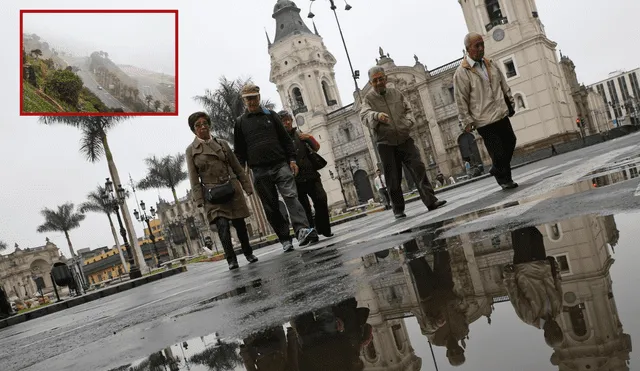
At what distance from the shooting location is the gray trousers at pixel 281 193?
6418mm

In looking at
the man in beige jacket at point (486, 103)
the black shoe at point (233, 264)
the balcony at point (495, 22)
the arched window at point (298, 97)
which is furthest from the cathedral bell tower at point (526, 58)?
the black shoe at point (233, 264)

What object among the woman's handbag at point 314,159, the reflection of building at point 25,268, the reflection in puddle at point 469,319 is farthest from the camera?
the reflection of building at point 25,268

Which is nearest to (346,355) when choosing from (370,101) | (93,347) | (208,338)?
(208,338)

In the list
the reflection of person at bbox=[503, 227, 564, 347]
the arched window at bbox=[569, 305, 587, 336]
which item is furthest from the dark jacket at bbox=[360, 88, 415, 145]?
the arched window at bbox=[569, 305, 587, 336]

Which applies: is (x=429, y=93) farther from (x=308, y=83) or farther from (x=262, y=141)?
(x=262, y=141)

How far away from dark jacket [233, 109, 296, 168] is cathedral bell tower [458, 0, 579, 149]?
38.0 m

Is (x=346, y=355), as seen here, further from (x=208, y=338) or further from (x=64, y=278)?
(x=64, y=278)

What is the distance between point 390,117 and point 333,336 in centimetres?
531

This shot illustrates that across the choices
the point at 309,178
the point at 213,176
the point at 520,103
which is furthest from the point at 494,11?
the point at 213,176

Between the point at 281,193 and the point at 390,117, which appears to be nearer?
the point at 281,193

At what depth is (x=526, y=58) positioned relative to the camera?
42.2 metres

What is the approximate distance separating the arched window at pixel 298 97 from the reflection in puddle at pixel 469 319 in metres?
56.8

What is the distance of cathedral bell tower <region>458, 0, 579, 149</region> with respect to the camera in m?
41.4

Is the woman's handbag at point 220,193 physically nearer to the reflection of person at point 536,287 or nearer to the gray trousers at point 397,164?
the gray trousers at point 397,164
